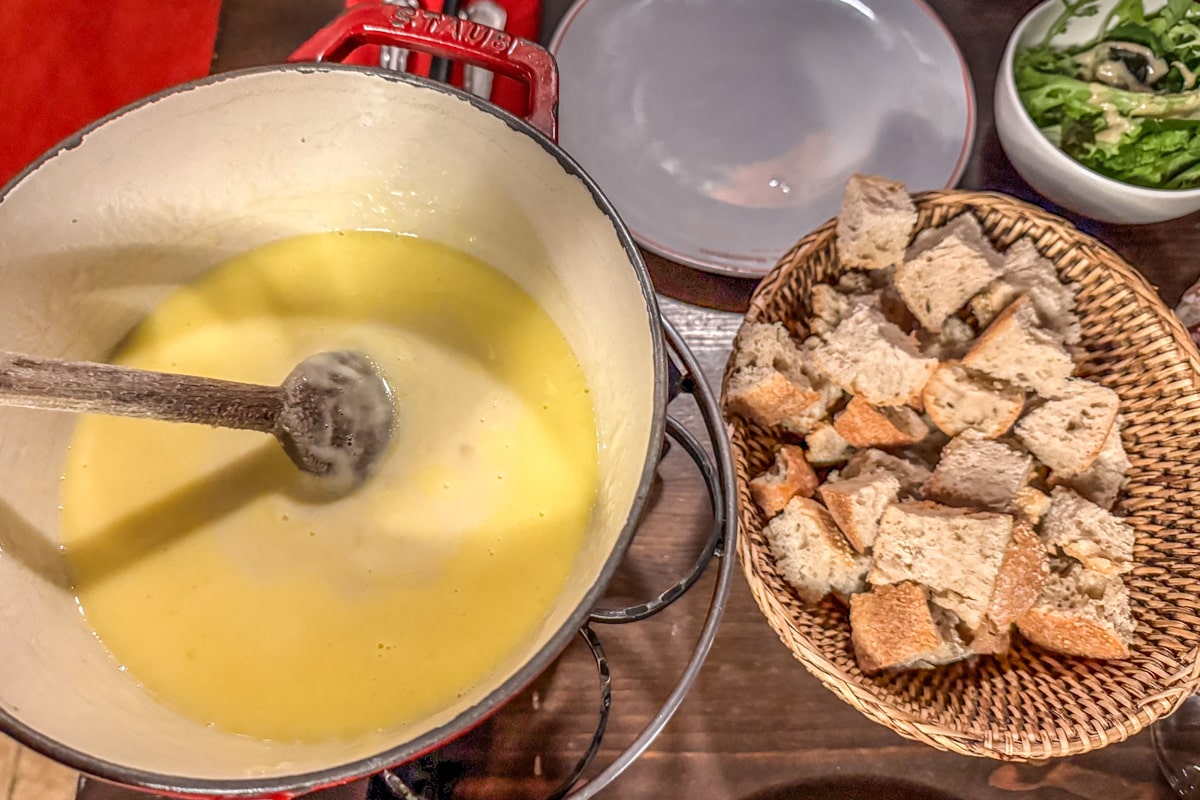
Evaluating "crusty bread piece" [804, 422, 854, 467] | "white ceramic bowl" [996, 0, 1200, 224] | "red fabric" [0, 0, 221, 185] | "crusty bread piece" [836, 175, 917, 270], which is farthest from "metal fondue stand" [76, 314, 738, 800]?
"red fabric" [0, 0, 221, 185]

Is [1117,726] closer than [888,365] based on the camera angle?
Yes

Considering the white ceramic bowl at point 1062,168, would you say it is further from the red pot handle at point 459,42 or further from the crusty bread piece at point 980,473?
the red pot handle at point 459,42

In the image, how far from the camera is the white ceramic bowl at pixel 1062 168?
89cm

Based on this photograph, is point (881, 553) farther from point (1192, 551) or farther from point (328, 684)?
point (328, 684)

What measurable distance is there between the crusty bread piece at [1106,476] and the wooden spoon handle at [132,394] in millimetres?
841

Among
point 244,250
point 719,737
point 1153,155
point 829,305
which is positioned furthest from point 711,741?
point 1153,155

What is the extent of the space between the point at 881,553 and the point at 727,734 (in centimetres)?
26

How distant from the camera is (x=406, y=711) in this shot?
2.14ft

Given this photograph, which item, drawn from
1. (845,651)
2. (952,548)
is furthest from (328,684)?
(952,548)

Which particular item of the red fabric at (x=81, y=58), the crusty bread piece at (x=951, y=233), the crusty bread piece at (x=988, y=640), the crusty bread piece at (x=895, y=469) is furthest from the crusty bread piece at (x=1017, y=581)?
the red fabric at (x=81, y=58)

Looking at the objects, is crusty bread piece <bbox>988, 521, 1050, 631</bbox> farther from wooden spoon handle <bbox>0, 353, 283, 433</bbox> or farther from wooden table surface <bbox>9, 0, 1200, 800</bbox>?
wooden spoon handle <bbox>0, 353, 283, 433</bbox>

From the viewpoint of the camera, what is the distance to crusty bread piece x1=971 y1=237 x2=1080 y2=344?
0.88m

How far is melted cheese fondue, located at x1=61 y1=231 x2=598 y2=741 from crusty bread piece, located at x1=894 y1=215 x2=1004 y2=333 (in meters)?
0.40

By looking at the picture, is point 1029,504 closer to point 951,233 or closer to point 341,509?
point 951,233
